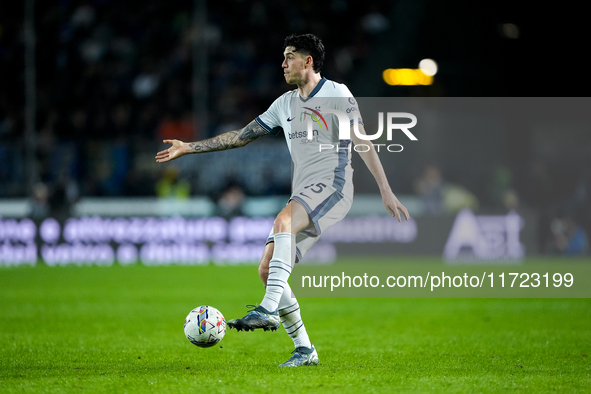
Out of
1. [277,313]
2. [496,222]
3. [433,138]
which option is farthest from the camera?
[433,138]

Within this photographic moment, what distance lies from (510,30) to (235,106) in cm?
763

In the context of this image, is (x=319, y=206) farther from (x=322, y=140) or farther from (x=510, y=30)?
(x=510, y=30)

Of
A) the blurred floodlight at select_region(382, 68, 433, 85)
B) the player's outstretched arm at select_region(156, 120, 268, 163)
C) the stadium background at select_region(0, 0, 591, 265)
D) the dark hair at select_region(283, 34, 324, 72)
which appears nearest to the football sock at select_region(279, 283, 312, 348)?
the player's outstretched arm at select_region(156, 120, 268, 163)

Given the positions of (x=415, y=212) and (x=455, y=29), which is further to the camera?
(x=455, y=29)

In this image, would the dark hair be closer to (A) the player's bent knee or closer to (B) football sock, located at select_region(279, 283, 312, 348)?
(A) the player's bent knee

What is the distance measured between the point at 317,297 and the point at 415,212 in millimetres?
5606

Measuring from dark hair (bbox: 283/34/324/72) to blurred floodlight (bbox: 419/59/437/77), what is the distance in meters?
16.1

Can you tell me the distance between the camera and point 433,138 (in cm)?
1917

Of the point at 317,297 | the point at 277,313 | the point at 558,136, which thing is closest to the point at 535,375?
the point at 277,313

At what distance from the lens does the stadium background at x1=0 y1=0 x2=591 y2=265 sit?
17703 mm

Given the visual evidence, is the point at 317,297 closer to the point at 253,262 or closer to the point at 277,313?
the point at 253,262

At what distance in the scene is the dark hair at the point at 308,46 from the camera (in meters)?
5.92

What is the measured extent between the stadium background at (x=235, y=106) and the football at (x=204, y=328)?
11.3 m

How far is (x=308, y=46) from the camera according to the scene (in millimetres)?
5922
